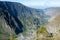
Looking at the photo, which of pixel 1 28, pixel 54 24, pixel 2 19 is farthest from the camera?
pixel 2 19

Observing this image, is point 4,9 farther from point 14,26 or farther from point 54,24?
point 54,24

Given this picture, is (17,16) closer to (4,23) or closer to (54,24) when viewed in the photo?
(4,23)

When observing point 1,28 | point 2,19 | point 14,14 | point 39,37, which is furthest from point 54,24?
point 14,14

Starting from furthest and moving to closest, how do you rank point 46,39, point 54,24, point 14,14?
point 14,14
point 54,24
point 46,39

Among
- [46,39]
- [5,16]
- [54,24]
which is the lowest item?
[46,39]

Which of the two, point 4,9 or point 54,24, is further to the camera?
point 4,9

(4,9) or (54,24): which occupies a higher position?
(4,9)

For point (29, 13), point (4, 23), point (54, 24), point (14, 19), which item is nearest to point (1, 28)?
point (4, 23)

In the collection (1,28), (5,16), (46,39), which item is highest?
(5,16)

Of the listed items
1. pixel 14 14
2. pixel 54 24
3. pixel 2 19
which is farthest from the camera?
pixel 14 14
